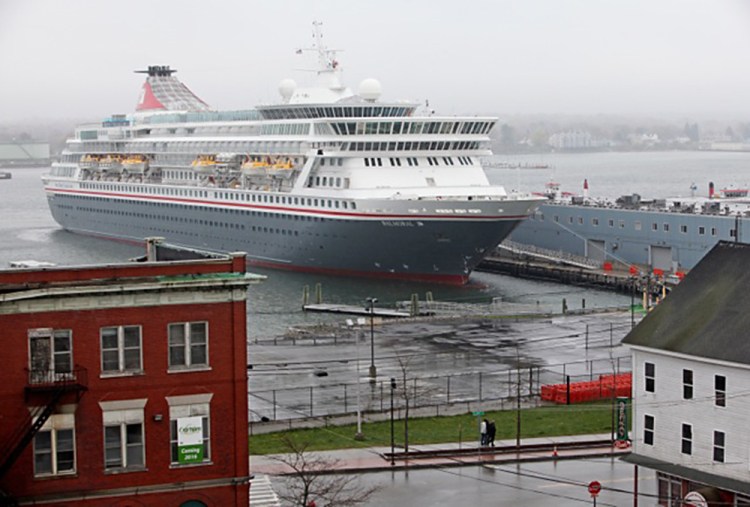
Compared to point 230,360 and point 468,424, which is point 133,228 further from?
point 230,360

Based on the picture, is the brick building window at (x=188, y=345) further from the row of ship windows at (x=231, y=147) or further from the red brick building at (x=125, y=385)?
the row of ship windows at (x=231, y=147)

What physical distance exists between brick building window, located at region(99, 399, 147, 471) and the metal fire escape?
→ 1.98 ft

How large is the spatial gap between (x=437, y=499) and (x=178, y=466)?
6.02 m

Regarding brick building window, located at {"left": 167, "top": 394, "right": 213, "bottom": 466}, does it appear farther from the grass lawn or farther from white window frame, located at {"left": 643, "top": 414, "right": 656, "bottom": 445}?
white window frame, located at {"left": 643, "top": 414, "right": 656, "bottom": 445}

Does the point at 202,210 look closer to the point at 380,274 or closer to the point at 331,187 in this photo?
the point at 331,187

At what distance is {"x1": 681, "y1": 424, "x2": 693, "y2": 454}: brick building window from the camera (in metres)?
24.3

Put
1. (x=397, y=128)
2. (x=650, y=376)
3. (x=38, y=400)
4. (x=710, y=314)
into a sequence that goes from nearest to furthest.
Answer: (x=38, y=400) < (x=710, y=314) < (x=650, y=376) < (x=397, y=128)

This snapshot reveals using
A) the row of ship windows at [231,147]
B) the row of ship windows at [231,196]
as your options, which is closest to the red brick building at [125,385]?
the row of ship windows at [231,196]

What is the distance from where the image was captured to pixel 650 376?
2547cm

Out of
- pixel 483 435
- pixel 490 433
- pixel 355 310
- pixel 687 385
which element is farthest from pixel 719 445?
pixel 355 310

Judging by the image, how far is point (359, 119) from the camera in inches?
2864

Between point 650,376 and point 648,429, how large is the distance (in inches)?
41.5

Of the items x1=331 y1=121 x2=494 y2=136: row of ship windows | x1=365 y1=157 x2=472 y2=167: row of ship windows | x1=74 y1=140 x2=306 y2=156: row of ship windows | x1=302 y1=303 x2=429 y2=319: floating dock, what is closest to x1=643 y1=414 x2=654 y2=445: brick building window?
x1=302 y1=303 x2=429 y2=319: floating dock

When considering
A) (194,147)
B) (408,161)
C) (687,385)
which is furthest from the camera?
(194,147)
